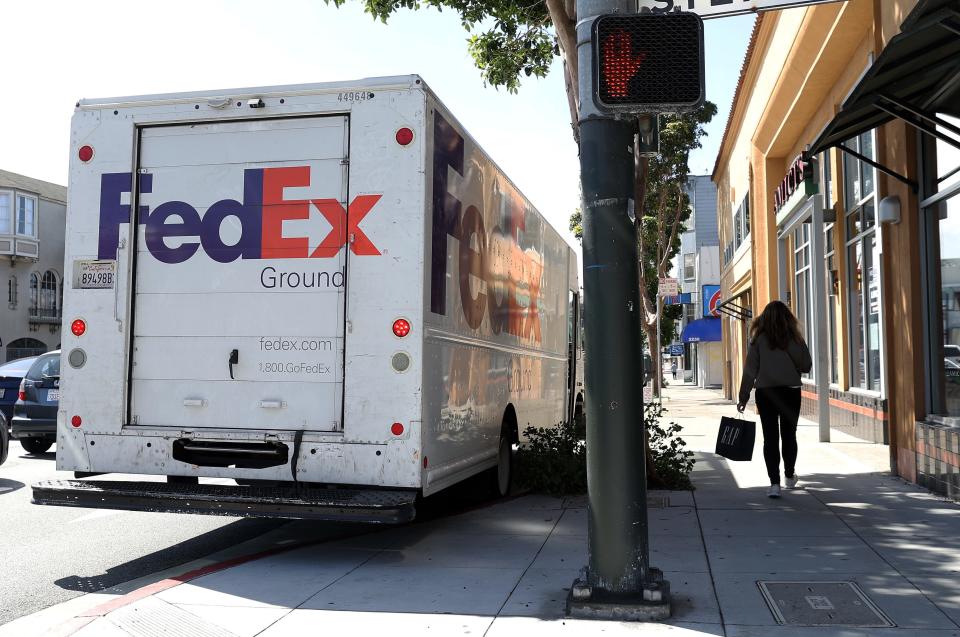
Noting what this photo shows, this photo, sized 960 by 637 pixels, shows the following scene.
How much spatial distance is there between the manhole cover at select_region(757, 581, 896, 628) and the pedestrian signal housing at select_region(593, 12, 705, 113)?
272 centimetres

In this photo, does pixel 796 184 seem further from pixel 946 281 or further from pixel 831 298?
pixel 946 281

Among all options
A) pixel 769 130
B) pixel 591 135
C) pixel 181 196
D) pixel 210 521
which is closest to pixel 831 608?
pixel 591 135

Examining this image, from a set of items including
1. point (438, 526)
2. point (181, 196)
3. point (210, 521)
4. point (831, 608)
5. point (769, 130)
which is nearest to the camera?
point (831, 608)

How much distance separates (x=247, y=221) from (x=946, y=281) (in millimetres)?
6610

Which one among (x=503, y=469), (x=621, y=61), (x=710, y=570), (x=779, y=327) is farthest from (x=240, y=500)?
(x=779, y=327)

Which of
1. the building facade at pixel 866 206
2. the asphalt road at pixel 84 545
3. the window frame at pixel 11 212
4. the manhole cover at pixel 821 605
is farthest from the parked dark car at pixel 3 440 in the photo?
the window frame at pixel 11 212

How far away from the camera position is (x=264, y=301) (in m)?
6.16

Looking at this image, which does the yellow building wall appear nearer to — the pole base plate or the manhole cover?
the manhole cover

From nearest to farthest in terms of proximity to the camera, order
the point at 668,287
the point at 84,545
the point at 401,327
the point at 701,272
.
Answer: the point at 401,327
the point at 84,545
the point at 668,287
the point at 701,272

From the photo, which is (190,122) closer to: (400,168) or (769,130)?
(400,168)

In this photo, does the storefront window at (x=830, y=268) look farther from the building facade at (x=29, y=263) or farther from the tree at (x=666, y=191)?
the building facade at (x=29, y=263)

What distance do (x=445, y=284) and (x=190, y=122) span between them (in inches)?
86.8

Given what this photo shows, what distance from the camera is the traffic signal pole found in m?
4.70

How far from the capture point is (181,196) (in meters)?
6.36
